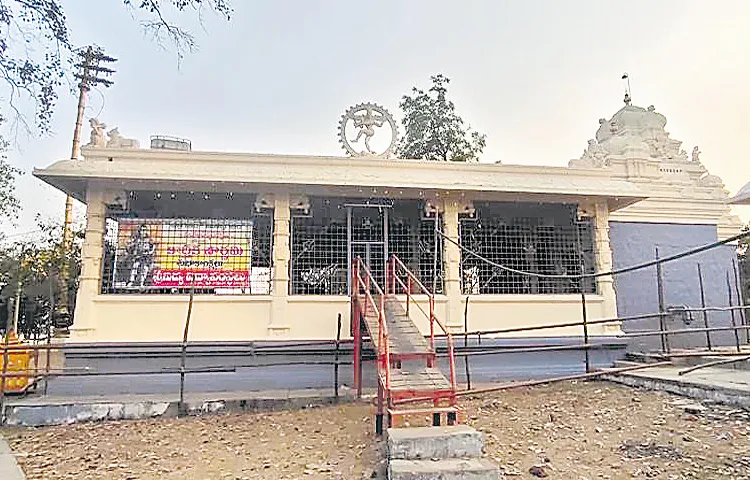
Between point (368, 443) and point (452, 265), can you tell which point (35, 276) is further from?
point (368, 443)

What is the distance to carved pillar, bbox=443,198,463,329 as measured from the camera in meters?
8.92

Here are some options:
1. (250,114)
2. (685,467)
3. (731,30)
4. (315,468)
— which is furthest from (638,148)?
(315,468)

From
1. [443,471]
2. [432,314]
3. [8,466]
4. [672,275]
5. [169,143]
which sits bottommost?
[8,466]

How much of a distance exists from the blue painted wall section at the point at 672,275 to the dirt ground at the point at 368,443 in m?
3.95

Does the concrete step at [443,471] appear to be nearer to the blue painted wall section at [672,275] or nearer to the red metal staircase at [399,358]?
the red metal staircase at [399,358]

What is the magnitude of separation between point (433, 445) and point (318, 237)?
17.8ft

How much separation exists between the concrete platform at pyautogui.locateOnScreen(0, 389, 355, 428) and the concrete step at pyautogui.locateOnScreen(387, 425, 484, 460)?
313 cm

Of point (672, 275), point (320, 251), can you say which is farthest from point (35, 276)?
point (672, 275)

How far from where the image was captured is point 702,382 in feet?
22.2

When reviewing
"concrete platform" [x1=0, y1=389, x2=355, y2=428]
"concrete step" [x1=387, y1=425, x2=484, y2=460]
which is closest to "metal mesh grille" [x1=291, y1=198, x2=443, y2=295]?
"concrete platform" [x1=0, y1=389, x2=355, y2=428]

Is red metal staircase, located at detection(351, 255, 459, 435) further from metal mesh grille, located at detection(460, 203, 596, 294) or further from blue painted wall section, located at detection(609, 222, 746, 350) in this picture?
blue painted wall section, located at detection(609, 222, 746, 350)

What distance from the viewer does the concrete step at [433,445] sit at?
4375mm

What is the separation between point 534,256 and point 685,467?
18.3 ft

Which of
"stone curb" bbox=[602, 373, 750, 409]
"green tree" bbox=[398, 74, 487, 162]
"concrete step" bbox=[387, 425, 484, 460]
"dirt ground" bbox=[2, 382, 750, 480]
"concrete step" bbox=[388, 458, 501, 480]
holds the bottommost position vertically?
"dirt ground" bbox=[2, 382, 750, 480]
